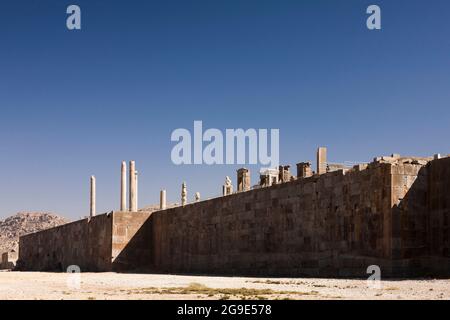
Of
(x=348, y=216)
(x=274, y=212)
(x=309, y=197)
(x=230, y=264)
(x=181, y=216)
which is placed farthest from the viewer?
(x=181, y=216)

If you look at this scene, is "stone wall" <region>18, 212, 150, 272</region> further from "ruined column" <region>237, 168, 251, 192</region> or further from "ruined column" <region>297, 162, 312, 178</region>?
"ruined column" <region>297, 162, 312, 178</region>

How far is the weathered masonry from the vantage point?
21.7m

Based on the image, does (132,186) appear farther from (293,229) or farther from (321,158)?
(293,229)

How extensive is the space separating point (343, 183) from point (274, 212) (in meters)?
4.72

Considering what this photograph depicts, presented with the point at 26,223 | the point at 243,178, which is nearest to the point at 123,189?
the point at 243,178

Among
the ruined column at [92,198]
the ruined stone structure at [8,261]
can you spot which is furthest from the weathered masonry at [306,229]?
the ruined stone structure at [8,261]

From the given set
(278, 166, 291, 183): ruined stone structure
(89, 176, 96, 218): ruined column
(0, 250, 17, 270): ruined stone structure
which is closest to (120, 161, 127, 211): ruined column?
(89, 176, 96, 218): ruined column

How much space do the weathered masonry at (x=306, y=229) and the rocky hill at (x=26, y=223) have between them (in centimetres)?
8108

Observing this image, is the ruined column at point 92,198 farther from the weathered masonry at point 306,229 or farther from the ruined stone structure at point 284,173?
the ruined stone structure at point 284,173

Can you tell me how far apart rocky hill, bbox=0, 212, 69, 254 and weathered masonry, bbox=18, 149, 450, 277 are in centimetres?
8108
